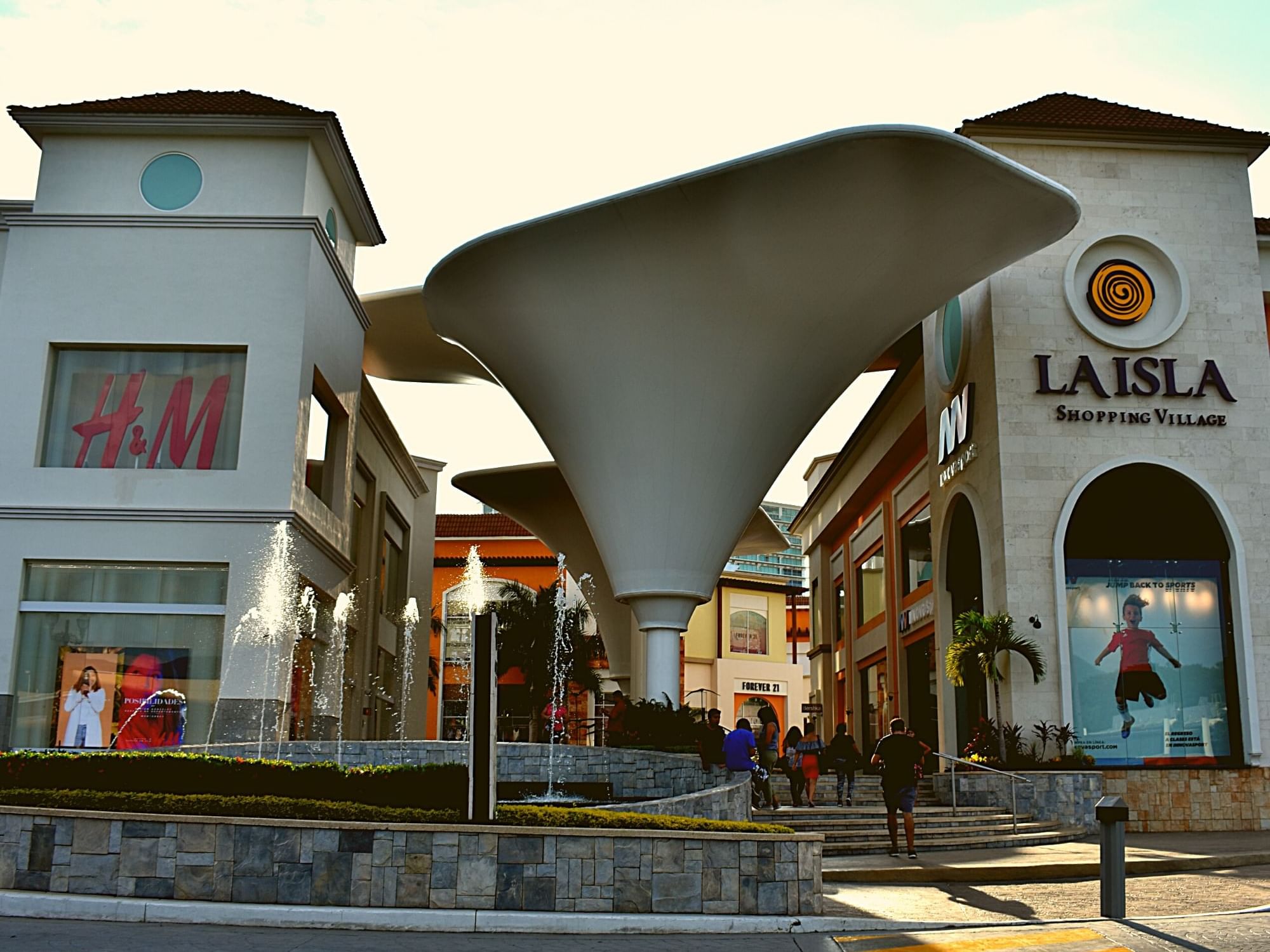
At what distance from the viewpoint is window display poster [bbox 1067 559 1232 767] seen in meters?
21.4

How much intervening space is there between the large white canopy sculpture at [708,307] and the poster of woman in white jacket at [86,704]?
323 inches

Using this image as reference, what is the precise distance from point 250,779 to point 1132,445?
17068 millimetres

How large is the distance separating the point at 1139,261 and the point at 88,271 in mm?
18960

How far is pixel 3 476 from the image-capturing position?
22016 mm

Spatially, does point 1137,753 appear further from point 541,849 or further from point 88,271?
point 88,271

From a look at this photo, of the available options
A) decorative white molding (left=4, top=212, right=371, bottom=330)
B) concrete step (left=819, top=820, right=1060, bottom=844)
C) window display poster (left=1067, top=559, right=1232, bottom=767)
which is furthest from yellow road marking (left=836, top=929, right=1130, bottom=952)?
decorative white molding (left=4, top=212, right=371, bottom=330)

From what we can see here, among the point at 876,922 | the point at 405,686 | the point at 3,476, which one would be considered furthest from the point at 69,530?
the point at 405,686

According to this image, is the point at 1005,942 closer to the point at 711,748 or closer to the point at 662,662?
the point at 711,748

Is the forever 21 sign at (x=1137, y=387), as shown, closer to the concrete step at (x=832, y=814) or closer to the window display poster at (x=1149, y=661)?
the window display poster at (x=1149, y=661)

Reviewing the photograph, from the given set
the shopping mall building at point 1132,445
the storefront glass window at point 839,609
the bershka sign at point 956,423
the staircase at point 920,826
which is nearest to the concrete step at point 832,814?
the staircase at point 920,826

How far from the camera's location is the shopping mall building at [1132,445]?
2144 centimetres

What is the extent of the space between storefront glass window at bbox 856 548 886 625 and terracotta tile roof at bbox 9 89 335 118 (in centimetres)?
2192

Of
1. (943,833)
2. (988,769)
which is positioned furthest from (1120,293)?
(943,833)

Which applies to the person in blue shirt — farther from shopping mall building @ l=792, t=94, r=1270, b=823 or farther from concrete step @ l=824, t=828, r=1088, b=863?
shopping mall building @ l=792, t=94, r=1270, b=823
